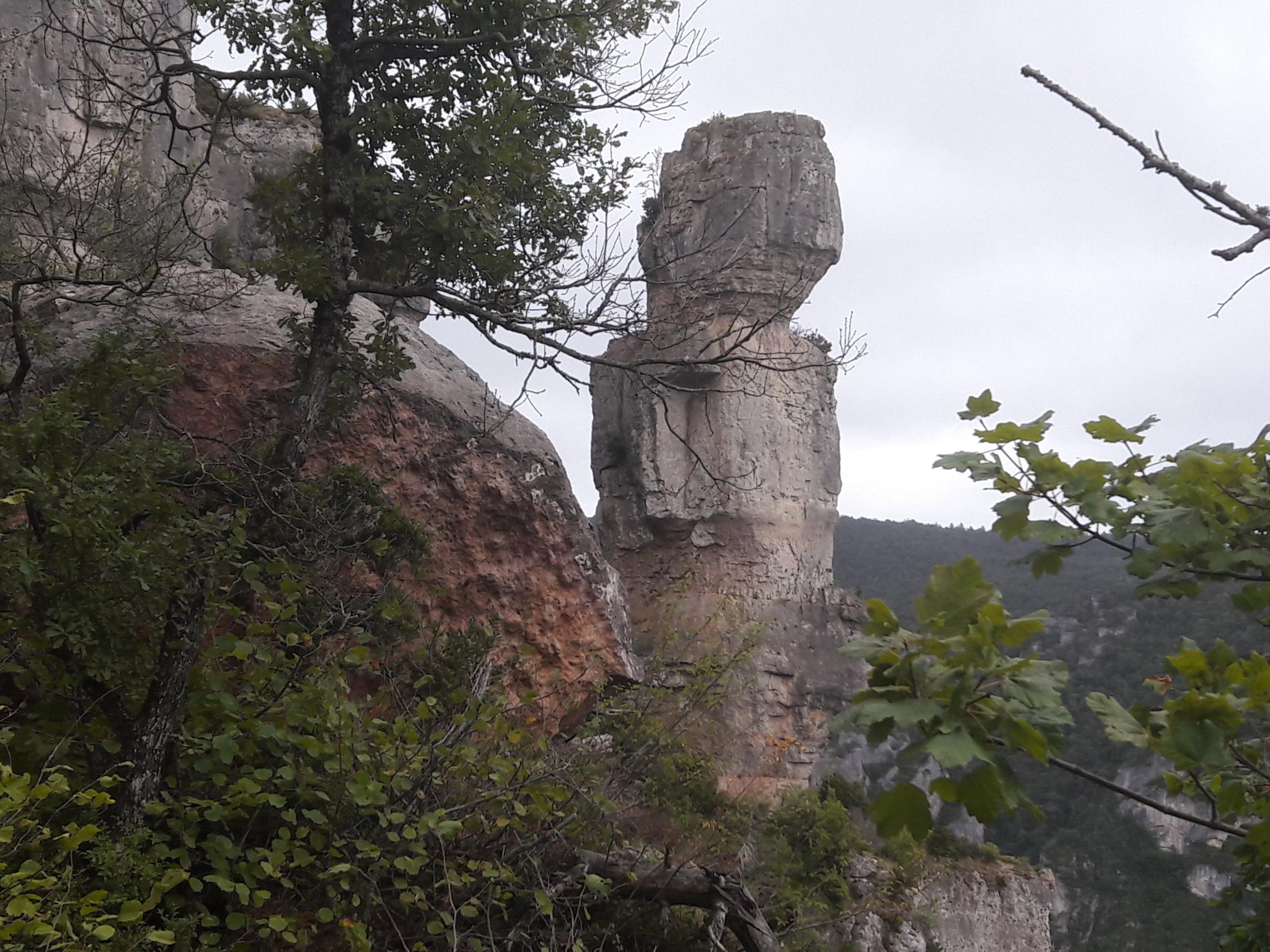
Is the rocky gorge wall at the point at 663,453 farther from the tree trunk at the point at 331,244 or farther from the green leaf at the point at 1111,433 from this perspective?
the green leaf at the point at 1111,433

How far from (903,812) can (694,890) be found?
134 inches

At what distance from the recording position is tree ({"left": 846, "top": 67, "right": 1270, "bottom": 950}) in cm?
142

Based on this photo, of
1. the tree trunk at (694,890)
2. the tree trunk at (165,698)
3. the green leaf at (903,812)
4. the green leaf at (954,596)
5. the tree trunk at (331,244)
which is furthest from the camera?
the tree trunk at (694,890)

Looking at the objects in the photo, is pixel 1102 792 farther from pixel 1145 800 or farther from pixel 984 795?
pixel 984 795

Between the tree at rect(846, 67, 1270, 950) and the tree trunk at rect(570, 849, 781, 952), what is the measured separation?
2.42 metres

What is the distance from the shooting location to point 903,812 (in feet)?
4.67

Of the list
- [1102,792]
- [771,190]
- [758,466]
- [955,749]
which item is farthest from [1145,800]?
[1102,792]

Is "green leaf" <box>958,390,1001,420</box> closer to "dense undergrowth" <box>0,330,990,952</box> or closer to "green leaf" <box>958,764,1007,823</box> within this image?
"green leaf" <box>958,764,1007,823</box>

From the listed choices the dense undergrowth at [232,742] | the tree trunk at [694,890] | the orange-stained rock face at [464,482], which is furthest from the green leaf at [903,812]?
the orange-stained rock face at [464,482]

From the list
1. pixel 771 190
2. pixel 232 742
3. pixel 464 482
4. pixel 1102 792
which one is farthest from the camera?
pixel 1102 792

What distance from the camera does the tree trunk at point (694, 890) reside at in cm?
441

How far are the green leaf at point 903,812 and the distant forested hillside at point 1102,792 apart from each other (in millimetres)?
15797

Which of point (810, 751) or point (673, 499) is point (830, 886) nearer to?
point (810, 751)

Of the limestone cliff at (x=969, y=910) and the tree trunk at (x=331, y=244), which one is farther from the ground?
the tree trunk at (x=331, y=244)
